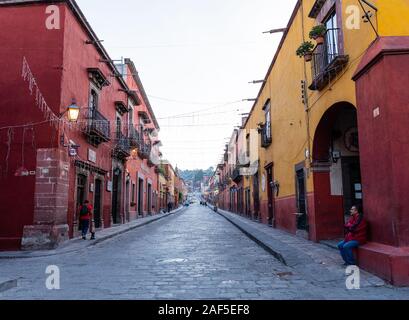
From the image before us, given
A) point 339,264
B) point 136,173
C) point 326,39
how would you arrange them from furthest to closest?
point 136,173
point 326,39
point 339,264

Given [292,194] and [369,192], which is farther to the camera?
[292,194]

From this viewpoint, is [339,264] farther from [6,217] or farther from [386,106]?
[6,217]

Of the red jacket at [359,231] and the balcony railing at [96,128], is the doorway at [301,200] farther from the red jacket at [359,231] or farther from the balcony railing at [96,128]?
the balcony railing at [96,128]

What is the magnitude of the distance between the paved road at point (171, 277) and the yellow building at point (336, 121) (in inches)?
60.0

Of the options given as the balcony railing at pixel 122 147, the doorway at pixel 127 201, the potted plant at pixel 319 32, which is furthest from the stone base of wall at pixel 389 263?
the doorway at pixel 127 201

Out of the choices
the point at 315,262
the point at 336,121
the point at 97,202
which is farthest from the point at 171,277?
the point at 97,202

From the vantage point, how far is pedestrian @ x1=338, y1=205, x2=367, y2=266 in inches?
274

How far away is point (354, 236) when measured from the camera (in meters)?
7.04

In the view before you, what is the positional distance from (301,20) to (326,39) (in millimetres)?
2657

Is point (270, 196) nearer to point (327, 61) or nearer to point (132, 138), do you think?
point (132, 138)

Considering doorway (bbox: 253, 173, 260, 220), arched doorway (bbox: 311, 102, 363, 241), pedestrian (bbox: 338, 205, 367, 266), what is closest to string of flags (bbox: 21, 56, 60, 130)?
arched doorway (bbox: 311, 102, 363, 241)
